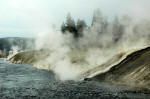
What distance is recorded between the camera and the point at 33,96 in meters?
32.6

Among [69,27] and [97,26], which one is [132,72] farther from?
[69,27]

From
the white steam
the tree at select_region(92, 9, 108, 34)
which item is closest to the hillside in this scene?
the white steam

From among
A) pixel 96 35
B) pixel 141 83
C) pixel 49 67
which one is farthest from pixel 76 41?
pixel 141 83

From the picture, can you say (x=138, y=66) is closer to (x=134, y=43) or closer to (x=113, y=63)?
(x=113, y=63)

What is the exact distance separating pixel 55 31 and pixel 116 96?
91.7m

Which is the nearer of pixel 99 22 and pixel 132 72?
pixel 132 72

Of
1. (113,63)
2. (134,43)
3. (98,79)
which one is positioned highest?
(134,43)

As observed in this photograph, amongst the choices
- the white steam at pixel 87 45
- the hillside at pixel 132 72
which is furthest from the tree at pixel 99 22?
the hillside at pixel 132 72

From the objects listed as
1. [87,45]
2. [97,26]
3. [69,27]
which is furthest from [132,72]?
[69,27]

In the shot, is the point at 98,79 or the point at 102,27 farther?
the point at 102,27

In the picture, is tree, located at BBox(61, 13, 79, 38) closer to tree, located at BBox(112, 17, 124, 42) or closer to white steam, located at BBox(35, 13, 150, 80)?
white steam, located at BBox(35, 13, 150, 80)

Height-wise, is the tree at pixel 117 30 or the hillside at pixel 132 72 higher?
the tree at pixel 117 30

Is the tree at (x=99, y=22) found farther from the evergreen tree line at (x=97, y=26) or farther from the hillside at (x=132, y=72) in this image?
the hillside at (x=132, y=72)

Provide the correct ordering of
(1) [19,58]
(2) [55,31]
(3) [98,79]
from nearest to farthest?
(3) [98,79] < (2) [55,31] < (1) [19,58]
